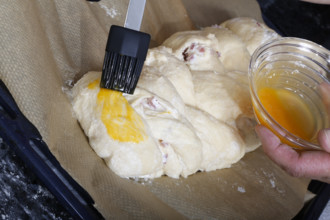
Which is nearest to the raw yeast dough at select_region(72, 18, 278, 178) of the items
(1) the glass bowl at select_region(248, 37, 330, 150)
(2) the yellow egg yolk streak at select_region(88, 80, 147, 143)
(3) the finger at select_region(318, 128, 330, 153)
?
(2) the yellow egg yolk streak at select_region(88, 80, 147, 143)

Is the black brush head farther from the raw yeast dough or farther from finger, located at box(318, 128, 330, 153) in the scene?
finger, located at box(318, 128, 330, 153)

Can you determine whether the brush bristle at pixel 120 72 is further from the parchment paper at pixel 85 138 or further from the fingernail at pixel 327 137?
the fingernail at pixel 327 137

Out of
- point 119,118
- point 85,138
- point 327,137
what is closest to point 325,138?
point 327,137

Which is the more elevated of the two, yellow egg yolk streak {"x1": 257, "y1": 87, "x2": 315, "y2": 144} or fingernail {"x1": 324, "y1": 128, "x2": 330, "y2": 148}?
fingernail {"x1": 324, "y1": 128, "x2": 330, "y2": 148}

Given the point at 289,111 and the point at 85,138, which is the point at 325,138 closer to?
the point at 289,111

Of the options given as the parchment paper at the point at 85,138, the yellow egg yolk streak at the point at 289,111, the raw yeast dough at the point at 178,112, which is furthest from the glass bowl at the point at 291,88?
the parchment paper at the point at 85,138

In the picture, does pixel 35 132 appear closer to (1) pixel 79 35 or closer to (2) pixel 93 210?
(2) pixel 93 210
